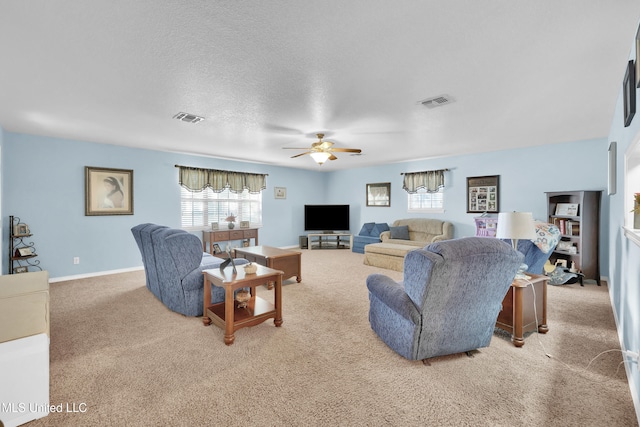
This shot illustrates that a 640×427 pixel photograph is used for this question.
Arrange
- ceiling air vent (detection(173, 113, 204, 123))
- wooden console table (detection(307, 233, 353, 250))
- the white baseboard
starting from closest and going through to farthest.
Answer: ceiling air vent (detection(173, 113, 204, 123)), the white baseboard, wooden console table (detection(307, 233, 353, 250))

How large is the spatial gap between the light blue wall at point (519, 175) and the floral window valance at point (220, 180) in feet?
10.4

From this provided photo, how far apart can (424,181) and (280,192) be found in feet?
11.8

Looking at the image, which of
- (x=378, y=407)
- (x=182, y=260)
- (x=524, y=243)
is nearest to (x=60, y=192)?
(x=182, y=260)

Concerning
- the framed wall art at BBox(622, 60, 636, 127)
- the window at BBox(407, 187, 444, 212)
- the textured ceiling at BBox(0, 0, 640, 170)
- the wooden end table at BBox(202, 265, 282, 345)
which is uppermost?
the textured ceiling at BBox(0, 0, 640, 170)

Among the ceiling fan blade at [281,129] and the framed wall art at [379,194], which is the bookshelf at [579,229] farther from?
the ceiling fan blade at [281,129]

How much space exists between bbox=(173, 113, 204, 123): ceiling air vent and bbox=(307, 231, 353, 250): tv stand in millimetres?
4815

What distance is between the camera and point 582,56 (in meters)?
2.20

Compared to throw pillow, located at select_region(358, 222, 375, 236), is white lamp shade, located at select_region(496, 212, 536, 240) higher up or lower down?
higher up

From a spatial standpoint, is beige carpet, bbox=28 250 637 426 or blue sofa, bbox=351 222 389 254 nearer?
beige carpet, bbox=28 250 637 426

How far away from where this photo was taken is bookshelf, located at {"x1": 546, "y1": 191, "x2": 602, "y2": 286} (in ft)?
14.9

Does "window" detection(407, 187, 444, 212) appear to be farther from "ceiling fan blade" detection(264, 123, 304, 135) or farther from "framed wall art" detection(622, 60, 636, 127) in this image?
"framed wall art" detection(622, 60, 636, 127)

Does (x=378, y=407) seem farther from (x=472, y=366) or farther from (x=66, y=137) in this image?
(x=66, y=137)

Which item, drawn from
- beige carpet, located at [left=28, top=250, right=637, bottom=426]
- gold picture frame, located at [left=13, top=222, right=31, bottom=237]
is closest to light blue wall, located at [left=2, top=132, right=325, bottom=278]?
gold picture frame, located at [left=13, top=222, right=31, bottom=237]

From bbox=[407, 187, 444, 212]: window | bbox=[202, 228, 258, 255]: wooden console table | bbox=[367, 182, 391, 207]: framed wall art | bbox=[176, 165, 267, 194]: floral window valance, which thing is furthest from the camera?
bbox=[367, 182, 391, 207]: framed wall art
